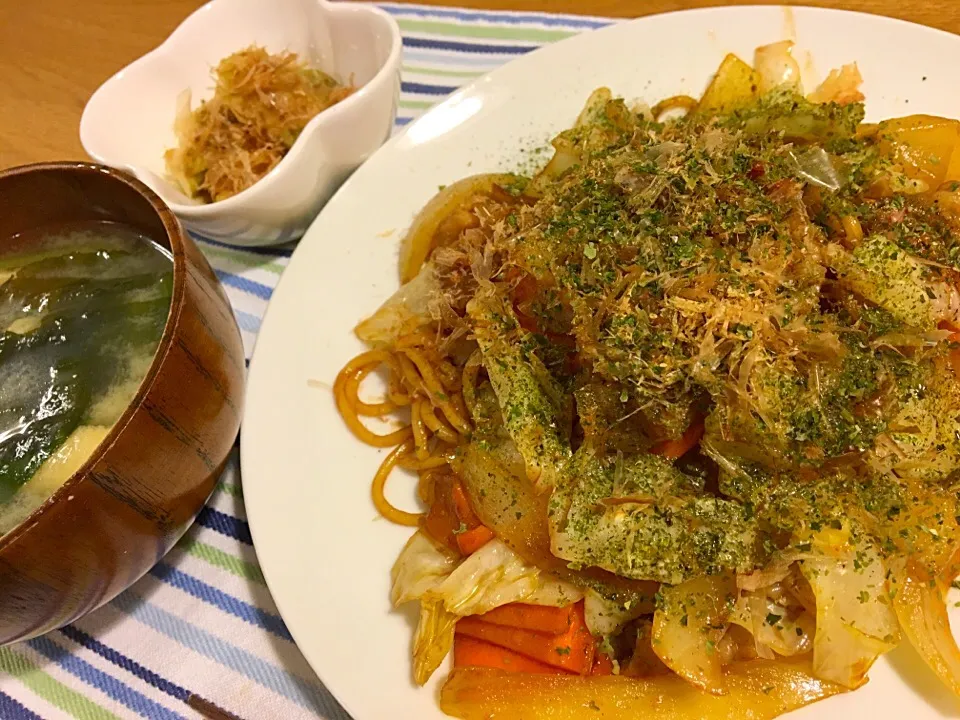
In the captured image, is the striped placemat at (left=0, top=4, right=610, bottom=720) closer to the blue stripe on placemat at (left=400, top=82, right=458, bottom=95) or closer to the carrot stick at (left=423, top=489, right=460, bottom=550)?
the carrot stick at (left=423, top=489, right=460, bottom=550)

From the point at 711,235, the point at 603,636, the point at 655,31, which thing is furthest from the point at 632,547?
the point at 655,31

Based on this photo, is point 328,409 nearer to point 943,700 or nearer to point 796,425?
point 796,425

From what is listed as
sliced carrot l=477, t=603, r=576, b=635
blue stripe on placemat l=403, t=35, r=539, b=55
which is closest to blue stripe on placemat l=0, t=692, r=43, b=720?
sliced carrot l=477, t=603, r=576, b=635

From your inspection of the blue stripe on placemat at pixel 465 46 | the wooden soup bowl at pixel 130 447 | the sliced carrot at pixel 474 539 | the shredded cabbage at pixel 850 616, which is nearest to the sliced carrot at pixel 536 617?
the sliced carrot at pixel 474 539

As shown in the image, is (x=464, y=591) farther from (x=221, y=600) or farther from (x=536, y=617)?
(x=221, y=600)

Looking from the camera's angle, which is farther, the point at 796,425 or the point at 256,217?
the point at 256,217

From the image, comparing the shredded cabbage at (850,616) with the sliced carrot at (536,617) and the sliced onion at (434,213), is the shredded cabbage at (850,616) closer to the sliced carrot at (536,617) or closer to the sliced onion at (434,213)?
the sliced carrot at (536,617)
